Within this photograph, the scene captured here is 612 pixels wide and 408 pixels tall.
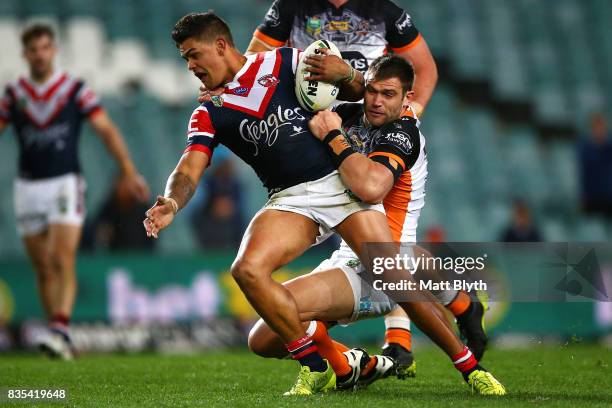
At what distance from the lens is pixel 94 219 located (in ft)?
35.0

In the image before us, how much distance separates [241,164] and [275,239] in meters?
7.00

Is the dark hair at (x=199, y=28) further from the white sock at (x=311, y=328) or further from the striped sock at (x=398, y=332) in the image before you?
the striped sock at (x=398, y=332)

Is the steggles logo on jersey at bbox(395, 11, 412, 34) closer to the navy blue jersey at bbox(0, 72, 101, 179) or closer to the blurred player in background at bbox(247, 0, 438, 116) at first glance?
the blurred player in background at bbox(247, 0, 438, 116)

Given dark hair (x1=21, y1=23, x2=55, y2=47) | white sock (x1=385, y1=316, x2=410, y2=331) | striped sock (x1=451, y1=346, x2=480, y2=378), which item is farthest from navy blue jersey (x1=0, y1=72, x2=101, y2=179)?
striped sock (x1=451, y1=346, x2=480, y2=378)

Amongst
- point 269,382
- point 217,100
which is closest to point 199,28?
point 217,100

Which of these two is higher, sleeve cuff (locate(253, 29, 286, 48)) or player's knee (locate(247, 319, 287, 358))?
sleeve cuff (locate(253, 29, 286, 48))

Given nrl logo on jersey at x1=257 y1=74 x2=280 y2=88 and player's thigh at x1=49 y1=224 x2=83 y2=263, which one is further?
player's thigh at x1=49 y1=224 x2=83 y2=263

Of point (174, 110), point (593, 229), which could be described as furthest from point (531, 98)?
point (174, 110)

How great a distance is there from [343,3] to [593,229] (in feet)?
24.2

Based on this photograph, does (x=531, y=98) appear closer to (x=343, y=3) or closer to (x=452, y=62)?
(x=452, y=62)

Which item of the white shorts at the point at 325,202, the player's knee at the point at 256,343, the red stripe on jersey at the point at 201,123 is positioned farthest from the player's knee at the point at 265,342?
the red stripe on jersey at the point at 201,123

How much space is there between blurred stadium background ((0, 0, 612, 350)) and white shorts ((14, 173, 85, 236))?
107cm

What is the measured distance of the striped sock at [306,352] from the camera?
5.34 m

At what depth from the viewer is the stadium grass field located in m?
5.10
